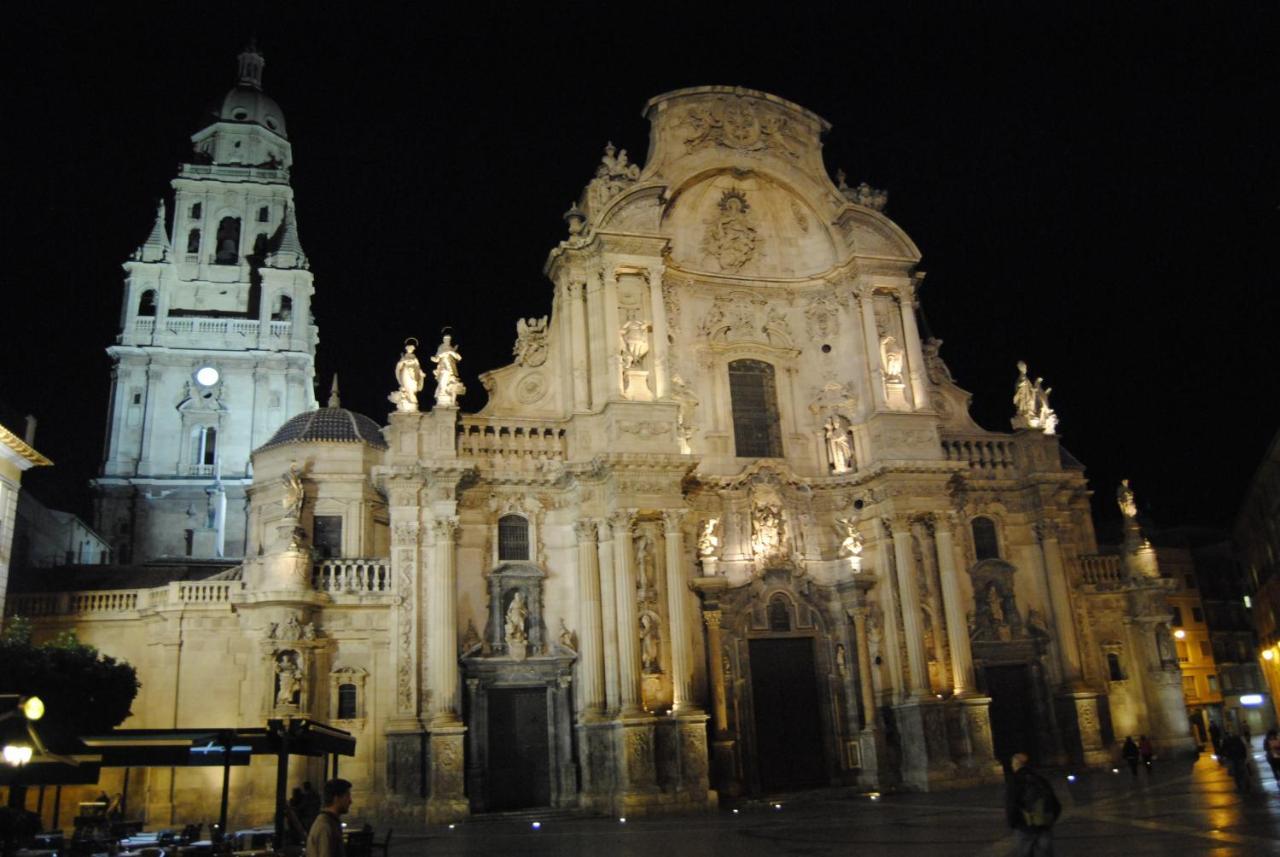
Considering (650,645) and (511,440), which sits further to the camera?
(511,440)

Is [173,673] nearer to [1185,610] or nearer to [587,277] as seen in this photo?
[587,277]

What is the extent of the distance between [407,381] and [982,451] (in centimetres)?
1630

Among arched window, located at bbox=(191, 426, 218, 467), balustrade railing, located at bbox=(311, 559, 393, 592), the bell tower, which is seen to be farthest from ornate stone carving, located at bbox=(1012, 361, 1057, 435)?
arched window, located at bbox=(191, 426, 218, 467)

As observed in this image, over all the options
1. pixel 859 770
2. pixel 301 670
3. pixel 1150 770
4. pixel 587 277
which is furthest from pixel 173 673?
pixel 1150 770

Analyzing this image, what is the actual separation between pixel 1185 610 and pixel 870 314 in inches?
1498

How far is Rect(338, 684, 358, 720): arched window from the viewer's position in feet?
81.0

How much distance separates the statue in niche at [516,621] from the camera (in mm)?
24750

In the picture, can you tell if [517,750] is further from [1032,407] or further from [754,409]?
[1032,407]

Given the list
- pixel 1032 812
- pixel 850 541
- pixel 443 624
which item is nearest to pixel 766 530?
pixel 850 541

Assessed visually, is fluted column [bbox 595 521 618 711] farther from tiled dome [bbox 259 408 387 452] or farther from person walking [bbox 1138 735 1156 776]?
person walking [bbox 1138 735 1156 776]

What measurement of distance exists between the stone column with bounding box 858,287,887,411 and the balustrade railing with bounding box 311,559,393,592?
45.3 ft

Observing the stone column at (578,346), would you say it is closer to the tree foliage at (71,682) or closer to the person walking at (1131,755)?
the tree foliage at (71,682)

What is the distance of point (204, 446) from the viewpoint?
50.2 m

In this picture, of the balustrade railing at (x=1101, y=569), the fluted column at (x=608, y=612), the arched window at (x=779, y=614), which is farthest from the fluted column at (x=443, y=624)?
the balustrade railing at (x=1101, y=569)
